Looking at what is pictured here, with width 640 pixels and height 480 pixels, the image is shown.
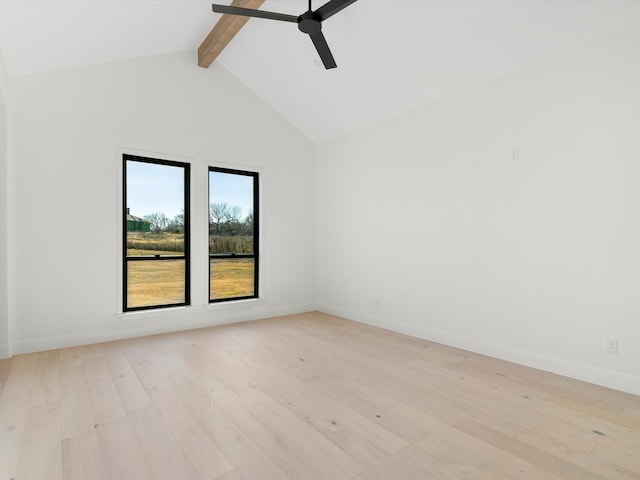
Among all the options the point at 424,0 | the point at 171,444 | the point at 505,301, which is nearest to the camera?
the point at 171,444

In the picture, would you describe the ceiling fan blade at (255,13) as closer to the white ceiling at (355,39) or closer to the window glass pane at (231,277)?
the white ceiling at (355,39)

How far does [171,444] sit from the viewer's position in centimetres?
208

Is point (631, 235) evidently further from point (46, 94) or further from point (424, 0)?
point (46, 94)

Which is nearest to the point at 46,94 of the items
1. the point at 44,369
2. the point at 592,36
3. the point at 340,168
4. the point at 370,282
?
the point at 44,369

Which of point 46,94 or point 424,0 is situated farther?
point 46,94

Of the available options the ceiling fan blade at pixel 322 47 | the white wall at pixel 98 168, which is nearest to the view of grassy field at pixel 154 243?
the white wall at pixel 98 168

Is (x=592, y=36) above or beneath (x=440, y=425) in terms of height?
above

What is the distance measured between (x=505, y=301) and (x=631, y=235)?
1176mm

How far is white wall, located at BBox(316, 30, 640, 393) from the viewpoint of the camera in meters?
2.91

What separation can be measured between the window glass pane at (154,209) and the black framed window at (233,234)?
0.46 meters

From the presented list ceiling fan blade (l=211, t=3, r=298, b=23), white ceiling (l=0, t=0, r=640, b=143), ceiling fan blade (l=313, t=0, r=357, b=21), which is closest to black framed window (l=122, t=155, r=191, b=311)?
white ceiling (l=0, t=0, r=640, b=143)

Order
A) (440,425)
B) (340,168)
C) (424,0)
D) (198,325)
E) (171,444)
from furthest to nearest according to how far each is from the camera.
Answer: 1. (340,168)
2. (198,325)
3. (424,0)
4. (440,425)
5. (171,444)

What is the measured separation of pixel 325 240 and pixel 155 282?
2615 millimetres

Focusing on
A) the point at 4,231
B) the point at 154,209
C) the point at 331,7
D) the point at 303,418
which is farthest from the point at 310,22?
the point at 4,231
